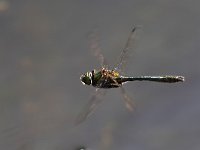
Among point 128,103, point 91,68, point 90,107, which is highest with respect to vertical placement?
point 91,68

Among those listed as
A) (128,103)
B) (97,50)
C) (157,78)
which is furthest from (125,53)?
(128,103)

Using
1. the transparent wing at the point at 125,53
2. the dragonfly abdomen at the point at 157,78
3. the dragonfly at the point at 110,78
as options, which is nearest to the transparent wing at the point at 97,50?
the dragonfly at the point at 110,78

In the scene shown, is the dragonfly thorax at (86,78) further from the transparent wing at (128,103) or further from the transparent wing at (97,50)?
the transparent wing at (128,103)

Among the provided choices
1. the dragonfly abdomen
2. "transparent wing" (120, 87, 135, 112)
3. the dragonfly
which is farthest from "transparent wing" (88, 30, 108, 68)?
"transparent wing" (120, 87, 135, 112)

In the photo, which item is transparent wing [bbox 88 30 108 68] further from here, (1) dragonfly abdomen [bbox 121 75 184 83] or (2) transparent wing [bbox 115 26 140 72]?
(1) dragonfly abdomen [bbox 121 75 184 83]

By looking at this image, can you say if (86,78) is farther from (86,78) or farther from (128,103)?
(128,103)
